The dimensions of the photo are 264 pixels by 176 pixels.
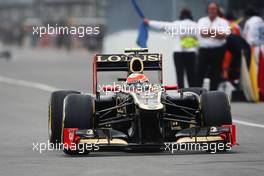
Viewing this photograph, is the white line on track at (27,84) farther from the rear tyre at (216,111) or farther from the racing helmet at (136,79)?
the rear tyre at (216,111)

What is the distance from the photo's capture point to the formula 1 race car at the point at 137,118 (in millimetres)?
15156

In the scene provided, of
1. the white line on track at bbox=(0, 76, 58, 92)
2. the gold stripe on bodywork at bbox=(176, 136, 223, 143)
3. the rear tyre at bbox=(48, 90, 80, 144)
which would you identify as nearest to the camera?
the gold stripe on bodywork at bbox=(176, 136, 223, 143)

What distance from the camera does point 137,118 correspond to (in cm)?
1519

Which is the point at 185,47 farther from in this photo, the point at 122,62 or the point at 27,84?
the point at 27,84

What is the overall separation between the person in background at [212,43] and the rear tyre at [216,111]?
860 centimetres

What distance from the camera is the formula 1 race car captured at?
15156 millimetres

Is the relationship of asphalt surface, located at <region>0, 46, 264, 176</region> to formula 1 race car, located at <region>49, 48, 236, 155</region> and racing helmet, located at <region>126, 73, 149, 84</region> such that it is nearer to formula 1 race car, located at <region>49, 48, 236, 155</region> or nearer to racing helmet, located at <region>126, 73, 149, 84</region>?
formula 1 race car, located at <region>49, 48, 236, 155</region>

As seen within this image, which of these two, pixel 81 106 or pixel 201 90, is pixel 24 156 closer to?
pixel 81 106

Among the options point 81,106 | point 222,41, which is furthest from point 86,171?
point 222,41

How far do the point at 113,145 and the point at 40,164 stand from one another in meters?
1.11

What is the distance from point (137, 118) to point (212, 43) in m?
9.41

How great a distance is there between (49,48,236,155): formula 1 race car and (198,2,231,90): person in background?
7.87m

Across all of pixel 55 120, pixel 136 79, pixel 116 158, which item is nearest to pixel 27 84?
pixel 55 120

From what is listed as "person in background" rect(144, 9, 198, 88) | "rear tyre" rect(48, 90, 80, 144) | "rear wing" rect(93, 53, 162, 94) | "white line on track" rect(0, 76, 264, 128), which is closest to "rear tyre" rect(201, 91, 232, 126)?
"rear wing" rect(93, 53, 162, 94)
